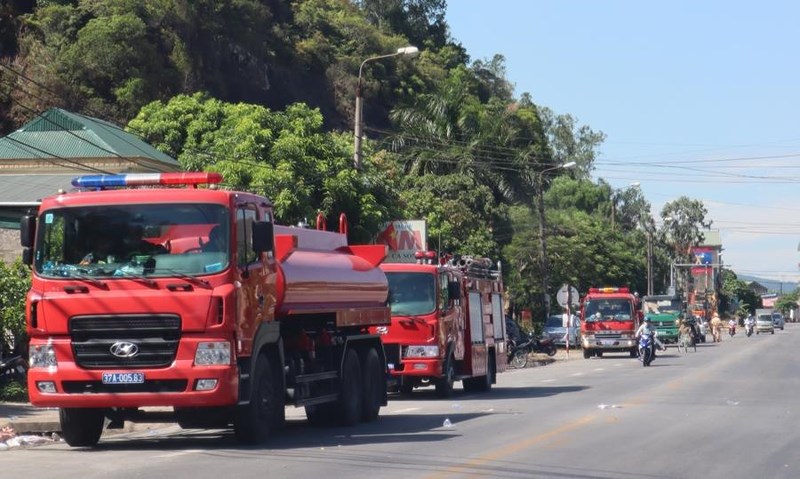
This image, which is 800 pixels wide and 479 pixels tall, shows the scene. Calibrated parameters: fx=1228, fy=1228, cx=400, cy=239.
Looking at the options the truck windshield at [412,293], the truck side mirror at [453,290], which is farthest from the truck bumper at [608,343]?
the truck windshield at [412,293]

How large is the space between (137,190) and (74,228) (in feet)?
2.80

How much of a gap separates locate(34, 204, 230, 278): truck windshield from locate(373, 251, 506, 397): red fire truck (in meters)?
8.69

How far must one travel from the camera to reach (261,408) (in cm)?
1479

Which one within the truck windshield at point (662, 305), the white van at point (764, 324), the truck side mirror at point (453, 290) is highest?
the truck side mirror at point (453, 290)

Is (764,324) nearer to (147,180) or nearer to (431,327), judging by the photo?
(431,327)

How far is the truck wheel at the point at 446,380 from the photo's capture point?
2412cm

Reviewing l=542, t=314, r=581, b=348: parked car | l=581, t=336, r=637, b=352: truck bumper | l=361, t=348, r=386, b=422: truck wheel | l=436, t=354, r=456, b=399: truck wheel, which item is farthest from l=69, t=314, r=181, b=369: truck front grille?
l=542, t=314, r=581, b=348: parked car

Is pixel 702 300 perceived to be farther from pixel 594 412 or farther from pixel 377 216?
pixel 594 412

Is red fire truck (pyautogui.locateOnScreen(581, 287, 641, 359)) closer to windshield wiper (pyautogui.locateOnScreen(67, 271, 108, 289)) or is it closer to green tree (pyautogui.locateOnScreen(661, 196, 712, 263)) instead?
windshield wiper (pyautogui.locateOnScreen(67, 271, 108, 289))

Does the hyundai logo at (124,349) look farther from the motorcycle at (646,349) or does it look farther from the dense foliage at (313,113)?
the motorcycle at (646,349)

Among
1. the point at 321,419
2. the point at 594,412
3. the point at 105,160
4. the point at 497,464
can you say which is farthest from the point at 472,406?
the point at 105,160

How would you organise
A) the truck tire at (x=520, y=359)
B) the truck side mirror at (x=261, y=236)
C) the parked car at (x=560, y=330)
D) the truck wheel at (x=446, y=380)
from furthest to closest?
the parked car at (x=560, y=330) < the truck tire at (x=520, y=359) < the truck wheel at (x=446, y=380) < the truck side mirror at (x=261, y=236)

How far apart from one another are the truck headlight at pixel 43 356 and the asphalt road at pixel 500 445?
1.04 metres

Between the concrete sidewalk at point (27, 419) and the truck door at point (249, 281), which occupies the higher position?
the truck door at point (249, 281)
